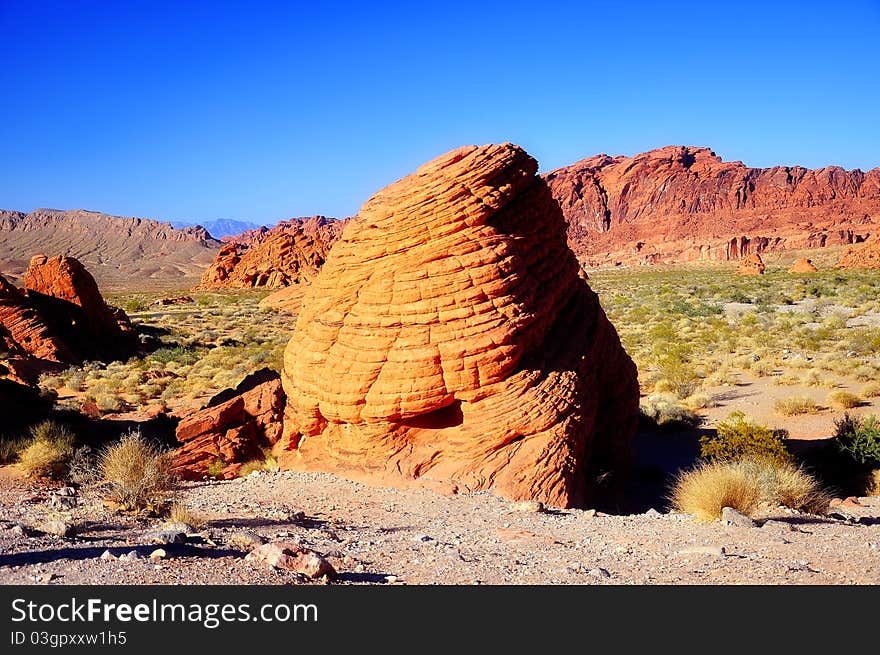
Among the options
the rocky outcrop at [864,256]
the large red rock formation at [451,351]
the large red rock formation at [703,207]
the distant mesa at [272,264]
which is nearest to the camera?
the large red rock formation at [451,351]

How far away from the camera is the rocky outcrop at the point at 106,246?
14925 centimetres

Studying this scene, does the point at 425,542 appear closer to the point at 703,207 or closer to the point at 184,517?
the point at 184,517

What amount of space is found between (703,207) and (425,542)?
154432 mm

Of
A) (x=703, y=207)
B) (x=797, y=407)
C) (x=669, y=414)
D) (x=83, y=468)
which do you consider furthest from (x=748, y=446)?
(x=703, y=207)

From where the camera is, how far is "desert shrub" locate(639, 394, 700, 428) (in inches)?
631

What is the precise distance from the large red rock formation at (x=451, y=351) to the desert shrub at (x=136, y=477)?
258 centimetres

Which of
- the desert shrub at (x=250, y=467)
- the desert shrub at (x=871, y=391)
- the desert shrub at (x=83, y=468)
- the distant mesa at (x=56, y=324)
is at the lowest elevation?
the desert shrub at (x=871, y=391)

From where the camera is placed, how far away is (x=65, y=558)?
5.59 metres

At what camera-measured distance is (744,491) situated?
860 centimetres

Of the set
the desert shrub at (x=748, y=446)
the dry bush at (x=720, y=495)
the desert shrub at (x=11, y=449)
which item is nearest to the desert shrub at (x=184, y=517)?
the desert shrub at (x=11, y=449)

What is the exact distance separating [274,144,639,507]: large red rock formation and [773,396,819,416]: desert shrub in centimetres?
756

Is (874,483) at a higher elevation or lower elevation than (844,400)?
lower

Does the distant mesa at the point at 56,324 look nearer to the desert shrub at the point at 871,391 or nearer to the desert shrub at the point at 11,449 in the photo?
the desert shrub at the point at 11,449

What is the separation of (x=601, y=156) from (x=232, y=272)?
136 metres
